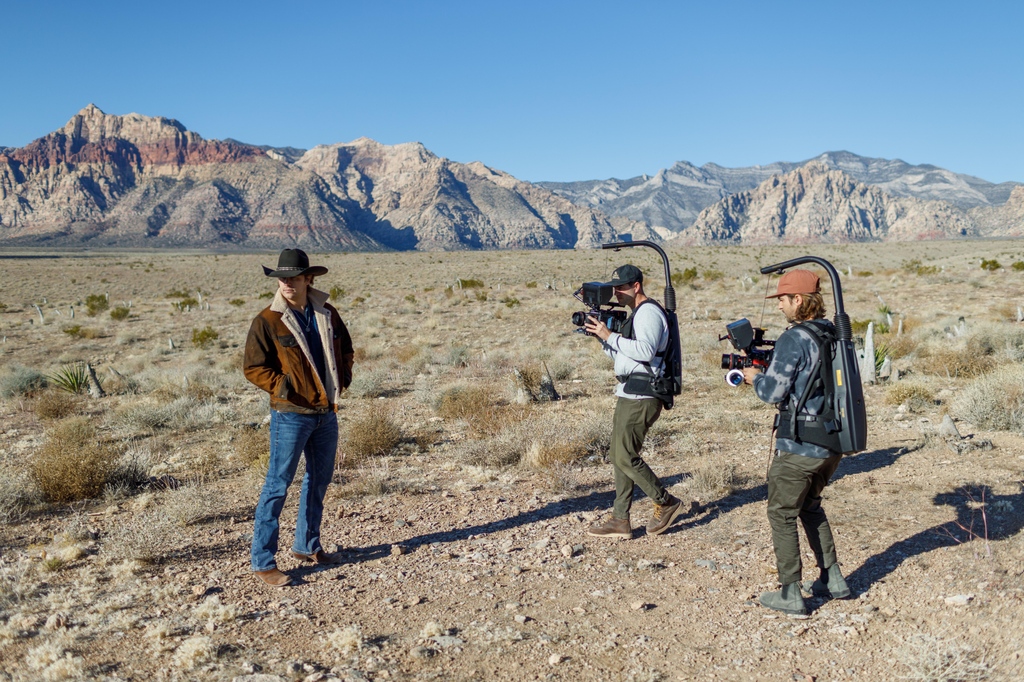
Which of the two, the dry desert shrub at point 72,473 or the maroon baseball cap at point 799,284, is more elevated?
the maroon baseball cap at point 799,284

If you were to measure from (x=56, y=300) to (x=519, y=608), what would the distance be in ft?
130

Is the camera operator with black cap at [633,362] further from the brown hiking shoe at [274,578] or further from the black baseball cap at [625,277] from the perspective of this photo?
the brown hiking shoe at [274,578]

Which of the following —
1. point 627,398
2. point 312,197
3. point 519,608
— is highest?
point 312,197

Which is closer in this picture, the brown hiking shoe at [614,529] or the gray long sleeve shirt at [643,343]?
the gray long sleeve shirt at [643,343]

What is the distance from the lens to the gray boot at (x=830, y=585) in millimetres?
4027

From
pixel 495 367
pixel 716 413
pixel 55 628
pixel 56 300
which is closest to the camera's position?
pixel 55 628

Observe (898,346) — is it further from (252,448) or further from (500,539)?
(252,448)

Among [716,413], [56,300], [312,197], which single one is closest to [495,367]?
[716,413]

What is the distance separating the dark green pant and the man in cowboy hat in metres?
1.96

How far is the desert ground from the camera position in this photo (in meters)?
3.62

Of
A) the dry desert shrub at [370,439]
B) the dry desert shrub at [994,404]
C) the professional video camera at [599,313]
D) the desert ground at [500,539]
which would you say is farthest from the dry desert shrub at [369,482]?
the dry desert shrub at [994,404]

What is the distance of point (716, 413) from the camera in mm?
9102

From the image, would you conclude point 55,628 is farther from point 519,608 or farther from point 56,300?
point 56,300

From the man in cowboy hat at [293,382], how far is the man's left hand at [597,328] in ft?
5.68
